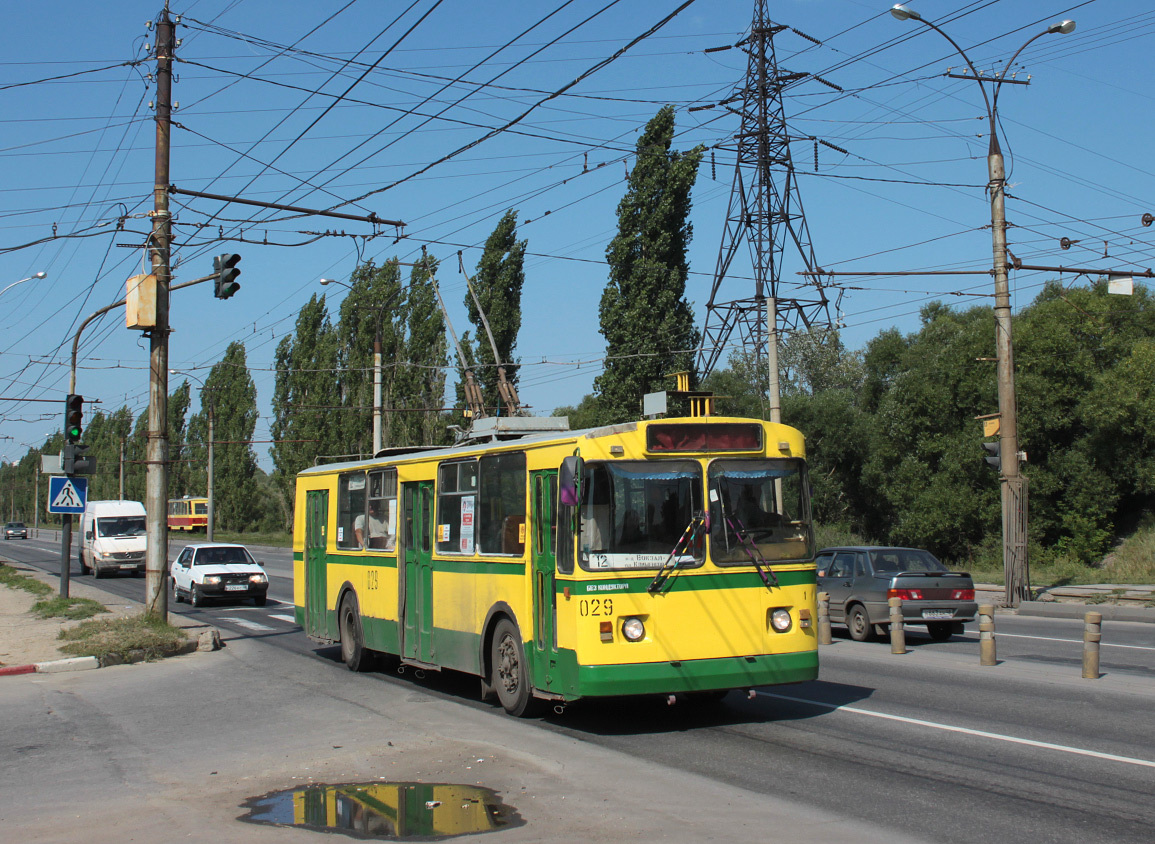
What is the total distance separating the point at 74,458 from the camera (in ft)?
77.9

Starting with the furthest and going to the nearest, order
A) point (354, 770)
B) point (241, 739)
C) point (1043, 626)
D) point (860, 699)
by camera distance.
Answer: point (1043, 626) < point (860, 699) < point (241, 739) < point (354, 770)

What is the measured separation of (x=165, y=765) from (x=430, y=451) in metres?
5.48

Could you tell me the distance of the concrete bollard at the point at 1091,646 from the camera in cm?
1263

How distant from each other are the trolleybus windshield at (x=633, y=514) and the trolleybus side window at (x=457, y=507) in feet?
8.17

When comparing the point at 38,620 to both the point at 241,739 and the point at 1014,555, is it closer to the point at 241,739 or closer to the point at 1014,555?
the point at 241,739

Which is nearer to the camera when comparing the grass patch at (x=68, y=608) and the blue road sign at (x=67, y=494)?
the grass patch at (x=68, y=608)

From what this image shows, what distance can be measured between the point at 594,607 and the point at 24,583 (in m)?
29.5

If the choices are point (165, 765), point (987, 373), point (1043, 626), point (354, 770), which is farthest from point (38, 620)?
point (987, 373)

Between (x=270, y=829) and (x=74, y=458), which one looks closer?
(x=270, y=829)

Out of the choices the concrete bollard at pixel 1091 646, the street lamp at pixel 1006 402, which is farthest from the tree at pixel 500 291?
the concrete bollard at pixel 1091 646

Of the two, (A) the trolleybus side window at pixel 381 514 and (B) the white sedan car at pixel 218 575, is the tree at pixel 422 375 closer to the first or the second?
(B) the white sedan car at pixel 218 575

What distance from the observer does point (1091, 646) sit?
41.8 ft

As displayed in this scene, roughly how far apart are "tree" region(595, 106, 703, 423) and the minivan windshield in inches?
710

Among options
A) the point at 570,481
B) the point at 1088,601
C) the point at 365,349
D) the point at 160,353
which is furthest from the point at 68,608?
the point at 365,349
